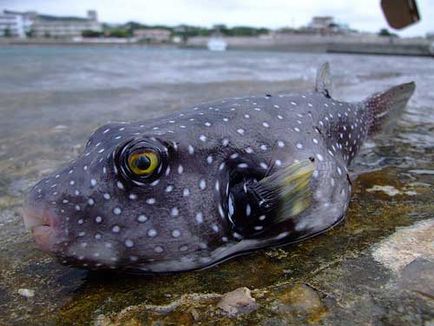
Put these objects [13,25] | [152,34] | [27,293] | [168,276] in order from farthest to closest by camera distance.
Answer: [152,34] < [13,25] < [168,276] < [27,293]

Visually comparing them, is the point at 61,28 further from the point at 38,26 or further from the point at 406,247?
the point at 406,247

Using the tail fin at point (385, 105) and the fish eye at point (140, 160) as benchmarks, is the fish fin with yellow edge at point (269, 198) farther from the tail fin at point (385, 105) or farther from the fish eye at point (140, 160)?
the tail fin at point (385, 105)

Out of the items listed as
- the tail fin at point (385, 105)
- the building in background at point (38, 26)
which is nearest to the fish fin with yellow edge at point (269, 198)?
the tail fin at point (385, 105)

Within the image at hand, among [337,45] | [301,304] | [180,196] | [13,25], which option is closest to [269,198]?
[180,196]

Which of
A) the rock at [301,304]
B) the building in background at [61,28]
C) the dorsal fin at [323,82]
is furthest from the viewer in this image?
the building in background at [61,28]

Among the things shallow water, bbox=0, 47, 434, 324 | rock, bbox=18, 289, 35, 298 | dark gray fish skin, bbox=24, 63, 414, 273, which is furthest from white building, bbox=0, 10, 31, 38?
rock, bbox=18, 289, 35, 298

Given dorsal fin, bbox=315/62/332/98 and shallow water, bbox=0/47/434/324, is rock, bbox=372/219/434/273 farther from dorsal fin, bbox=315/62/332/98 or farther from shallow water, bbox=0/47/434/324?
dorsal fin, bbox=315/62/332/98

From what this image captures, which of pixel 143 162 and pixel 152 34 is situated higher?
pixel 143 162

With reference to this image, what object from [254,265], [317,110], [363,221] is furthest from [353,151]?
[254,265]
